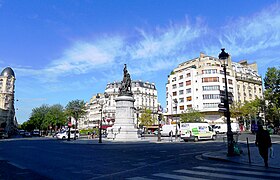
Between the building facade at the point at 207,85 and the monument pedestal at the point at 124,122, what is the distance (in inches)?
1296

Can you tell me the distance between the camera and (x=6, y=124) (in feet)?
339

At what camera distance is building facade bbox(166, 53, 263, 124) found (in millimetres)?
71312

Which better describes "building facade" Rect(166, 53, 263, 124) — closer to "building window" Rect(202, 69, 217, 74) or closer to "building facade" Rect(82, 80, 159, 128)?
"building window" Rect(202, 69, 217, 74)

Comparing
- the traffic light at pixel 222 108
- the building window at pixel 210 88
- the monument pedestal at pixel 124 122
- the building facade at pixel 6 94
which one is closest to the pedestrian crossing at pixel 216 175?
the traffic light at pixel 222 108

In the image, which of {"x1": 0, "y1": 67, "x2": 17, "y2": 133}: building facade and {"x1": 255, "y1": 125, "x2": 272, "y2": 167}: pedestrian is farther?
{"x1": 0, "y1": 67, "x2": 17, "y2": 133}: building facade

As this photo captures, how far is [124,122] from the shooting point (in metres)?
32.8

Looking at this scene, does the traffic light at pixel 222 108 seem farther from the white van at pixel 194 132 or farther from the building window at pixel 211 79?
the building window at pixel 211 79

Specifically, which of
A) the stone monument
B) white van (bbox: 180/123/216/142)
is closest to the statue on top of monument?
the stone monument

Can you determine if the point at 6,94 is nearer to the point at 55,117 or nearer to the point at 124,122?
the point at 55,117

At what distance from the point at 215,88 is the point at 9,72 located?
103 meters

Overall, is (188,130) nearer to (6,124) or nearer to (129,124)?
(129,124)

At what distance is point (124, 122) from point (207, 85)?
46.9 meters

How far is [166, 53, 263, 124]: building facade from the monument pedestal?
108 ft

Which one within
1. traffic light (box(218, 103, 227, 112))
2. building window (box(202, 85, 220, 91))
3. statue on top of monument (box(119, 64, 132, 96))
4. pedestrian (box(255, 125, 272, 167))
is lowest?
pedestrian (box(255, 125, 272, 167))
